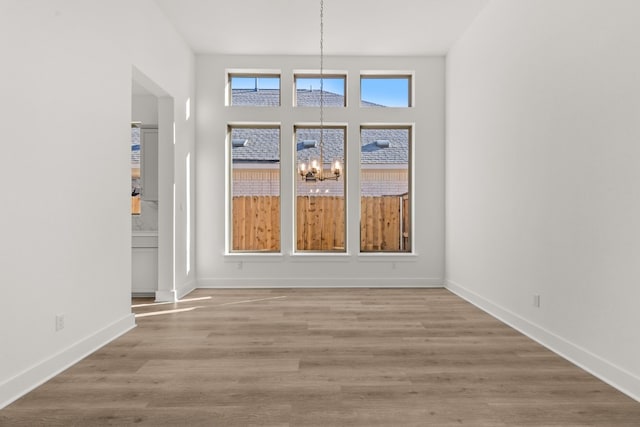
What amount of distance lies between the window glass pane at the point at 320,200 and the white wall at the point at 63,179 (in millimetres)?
2890

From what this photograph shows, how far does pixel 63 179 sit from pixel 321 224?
13.5ft

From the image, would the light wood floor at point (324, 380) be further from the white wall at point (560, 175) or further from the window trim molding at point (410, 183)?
the window trim molding at point (410, 183)

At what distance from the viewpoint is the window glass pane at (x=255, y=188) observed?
6.54 m

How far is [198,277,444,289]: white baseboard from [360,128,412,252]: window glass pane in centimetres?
52

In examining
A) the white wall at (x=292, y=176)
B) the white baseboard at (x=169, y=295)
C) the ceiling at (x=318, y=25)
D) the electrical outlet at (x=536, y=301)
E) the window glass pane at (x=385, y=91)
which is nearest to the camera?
the electrical outlet at (x=536, y=301)

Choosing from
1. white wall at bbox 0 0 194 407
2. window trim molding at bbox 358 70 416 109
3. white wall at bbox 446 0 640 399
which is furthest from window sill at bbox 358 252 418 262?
white wall at bbox 0 0 194 407

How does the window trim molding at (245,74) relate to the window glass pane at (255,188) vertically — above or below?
above

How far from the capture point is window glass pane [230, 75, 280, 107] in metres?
6.45

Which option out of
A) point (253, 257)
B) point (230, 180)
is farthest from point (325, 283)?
point (230, 180)

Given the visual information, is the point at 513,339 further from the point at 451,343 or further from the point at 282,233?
the point at 282,233

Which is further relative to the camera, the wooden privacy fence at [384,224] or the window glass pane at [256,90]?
the wooden privacy fence at [384,224]

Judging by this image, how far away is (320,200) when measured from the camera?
21.6ft

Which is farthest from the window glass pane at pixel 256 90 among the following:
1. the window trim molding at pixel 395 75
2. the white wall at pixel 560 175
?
the white wall at pixel 560 175

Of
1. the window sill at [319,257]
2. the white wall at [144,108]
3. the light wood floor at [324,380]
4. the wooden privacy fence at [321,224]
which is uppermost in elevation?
the white wall at [144,108]
